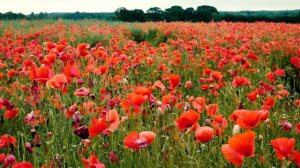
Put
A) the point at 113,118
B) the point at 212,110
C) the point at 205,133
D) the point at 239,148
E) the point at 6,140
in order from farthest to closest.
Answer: the point at 212,110 → the point at 6,140 → the point at 113,118 → the point at 205,133 → the point at 239,148

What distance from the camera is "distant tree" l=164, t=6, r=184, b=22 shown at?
99.2ft

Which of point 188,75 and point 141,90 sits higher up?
point 141,90

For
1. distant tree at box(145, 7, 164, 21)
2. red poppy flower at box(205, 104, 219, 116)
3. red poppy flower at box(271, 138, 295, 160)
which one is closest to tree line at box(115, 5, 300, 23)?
distant tree at box(145, 7, 164, 21)

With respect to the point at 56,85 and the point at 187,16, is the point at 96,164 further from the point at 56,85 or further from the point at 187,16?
the point at 187,16

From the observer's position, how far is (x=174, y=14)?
30.6 m

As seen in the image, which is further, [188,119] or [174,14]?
[174,14]

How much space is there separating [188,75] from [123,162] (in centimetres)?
261

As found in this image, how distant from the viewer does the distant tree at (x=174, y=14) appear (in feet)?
99.2

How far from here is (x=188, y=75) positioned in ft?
14.6

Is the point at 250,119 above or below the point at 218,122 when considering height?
above

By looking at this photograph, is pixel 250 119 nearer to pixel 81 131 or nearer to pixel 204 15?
pixel 81 131

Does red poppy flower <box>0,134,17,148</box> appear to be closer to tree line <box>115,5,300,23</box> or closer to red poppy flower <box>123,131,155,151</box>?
red poppy flower <box>123,131,155,151</box>

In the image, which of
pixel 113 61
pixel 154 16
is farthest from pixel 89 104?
pixel 154 16

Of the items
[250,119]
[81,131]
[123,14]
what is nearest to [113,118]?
[81,131]
